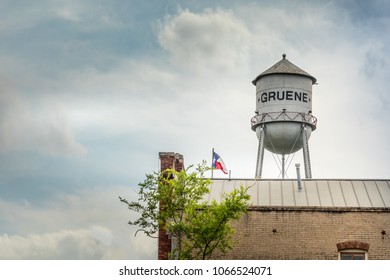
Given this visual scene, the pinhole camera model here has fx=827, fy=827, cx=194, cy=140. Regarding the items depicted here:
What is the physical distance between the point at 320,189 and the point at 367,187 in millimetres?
1873

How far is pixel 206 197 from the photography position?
3259cm

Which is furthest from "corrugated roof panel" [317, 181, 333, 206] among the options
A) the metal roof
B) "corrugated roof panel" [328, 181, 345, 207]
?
"corrugated roof panel" [328, 181, 345, 207]

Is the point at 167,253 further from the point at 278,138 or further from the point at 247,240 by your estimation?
the point at 278,138

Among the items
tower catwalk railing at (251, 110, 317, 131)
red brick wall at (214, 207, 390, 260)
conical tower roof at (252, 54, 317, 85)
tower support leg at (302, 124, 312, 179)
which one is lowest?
red brick wall at (214, 207, 390, 260)

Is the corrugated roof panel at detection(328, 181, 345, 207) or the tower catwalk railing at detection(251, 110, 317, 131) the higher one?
the tower catwalk railing at detection(251, 110, 317, 131)

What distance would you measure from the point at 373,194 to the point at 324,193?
189 centimetres

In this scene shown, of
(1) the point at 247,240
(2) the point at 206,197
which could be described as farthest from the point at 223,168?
(1) the point at 247,240

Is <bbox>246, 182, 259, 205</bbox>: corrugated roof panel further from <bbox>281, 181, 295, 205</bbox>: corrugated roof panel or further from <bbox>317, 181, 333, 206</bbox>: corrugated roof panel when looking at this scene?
<bbox>317, 181, 333, 206</bbox>: corrugated roof panel

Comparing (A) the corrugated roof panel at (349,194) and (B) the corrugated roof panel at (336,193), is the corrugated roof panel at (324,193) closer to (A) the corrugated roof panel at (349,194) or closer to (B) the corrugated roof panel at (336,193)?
(B) the corrugated roof panel at (336,193)

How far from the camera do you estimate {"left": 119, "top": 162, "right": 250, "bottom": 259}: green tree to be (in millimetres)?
28547

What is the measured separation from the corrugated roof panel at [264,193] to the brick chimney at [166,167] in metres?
3.36

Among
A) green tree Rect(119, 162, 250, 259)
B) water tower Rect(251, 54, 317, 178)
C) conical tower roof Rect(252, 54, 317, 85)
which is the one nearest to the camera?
green tree Rect(119, 162, 250, 259)

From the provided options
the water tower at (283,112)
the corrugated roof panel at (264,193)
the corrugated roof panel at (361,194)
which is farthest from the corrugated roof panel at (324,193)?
the water tower at (283,112)
